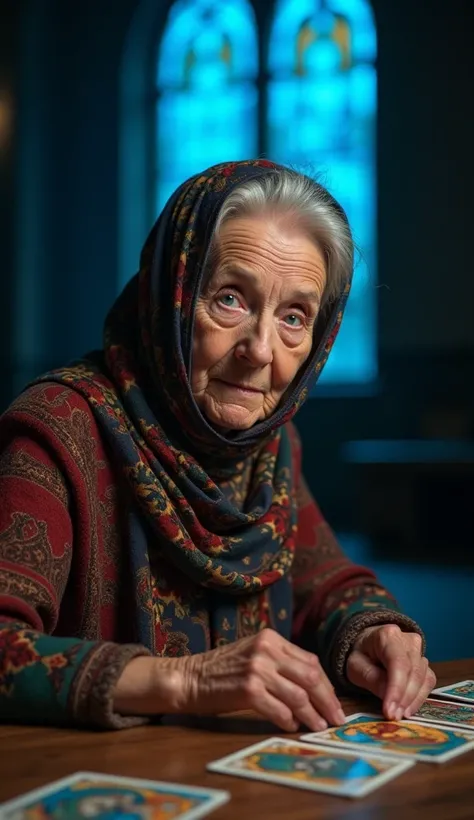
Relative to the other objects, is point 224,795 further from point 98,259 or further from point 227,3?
point 227,3

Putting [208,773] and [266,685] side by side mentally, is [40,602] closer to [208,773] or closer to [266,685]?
[266,685]

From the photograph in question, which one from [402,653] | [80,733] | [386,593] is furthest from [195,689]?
[386,593]

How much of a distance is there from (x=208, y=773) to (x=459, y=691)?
69 centimetres

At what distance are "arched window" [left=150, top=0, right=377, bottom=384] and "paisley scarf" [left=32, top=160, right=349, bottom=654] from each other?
9226mm

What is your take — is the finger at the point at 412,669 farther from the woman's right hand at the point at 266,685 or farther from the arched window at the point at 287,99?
the arched window at the point at 287,99

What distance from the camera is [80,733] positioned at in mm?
1587

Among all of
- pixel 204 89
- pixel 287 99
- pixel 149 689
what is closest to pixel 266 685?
pixel 149 689

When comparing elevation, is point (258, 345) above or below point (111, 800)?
above

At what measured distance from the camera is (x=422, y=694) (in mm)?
1823

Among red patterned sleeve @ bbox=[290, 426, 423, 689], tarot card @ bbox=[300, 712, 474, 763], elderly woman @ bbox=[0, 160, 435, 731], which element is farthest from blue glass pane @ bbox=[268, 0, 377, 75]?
tarot card @ bbox=[300, 712, 474, 763]

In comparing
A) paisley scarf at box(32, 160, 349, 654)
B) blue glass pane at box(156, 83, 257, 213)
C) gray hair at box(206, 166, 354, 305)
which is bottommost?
paisley scarf at box(32, 160, 349, 654)

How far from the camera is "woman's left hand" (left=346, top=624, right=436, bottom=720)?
178cm

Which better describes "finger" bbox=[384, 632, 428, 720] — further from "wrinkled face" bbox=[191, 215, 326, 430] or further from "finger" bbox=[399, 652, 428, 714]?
"wrinkled face" bbox=[191, 215, 326, 430]

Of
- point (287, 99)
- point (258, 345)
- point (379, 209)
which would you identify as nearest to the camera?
point (258, 345)
